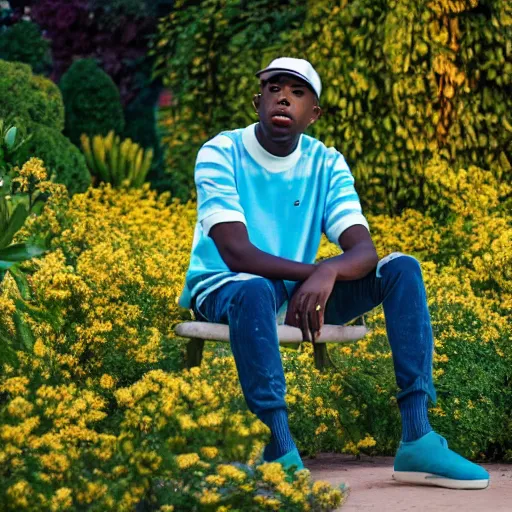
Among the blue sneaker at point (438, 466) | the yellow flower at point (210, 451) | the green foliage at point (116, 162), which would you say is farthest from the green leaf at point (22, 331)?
the green foliage at point (116, 162)

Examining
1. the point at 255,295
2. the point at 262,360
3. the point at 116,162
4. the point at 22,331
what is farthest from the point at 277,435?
the point at 116,162

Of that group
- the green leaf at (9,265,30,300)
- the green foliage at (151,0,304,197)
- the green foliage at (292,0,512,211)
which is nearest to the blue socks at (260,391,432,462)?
the green leaf at (9,265,30,300)

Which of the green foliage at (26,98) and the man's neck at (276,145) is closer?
the man's neck at (276,145)

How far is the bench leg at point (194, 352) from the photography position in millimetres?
4359

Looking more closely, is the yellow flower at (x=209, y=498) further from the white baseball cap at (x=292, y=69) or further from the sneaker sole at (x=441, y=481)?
the white baseball cap at (x=292, y=69)

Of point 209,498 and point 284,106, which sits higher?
point 284,106

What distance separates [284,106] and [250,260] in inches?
23.1

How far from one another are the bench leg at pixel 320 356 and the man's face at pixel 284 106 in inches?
34.1

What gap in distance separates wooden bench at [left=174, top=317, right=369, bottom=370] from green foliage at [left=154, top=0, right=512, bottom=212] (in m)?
4.17

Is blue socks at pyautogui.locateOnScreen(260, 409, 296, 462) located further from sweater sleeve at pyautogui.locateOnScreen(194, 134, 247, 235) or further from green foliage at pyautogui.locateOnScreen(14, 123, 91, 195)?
green foliage at pyautogui.locateOnScreen(14, 123, 91, 195)

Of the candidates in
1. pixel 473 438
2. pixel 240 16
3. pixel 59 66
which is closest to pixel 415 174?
pixel 240 16

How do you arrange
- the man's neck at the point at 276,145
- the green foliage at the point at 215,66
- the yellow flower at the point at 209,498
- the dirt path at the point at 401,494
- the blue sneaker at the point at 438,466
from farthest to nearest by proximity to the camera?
the green foliage at the point at 215,66 → the man's neck at the point at 276,145 → the blue sneaker at the point at 438,466 → the dirt path at the point at 401,494 → the yellow flower at the point at 209,498

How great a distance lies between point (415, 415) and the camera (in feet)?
12.6

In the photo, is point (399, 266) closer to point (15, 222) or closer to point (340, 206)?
point (340, 206)
